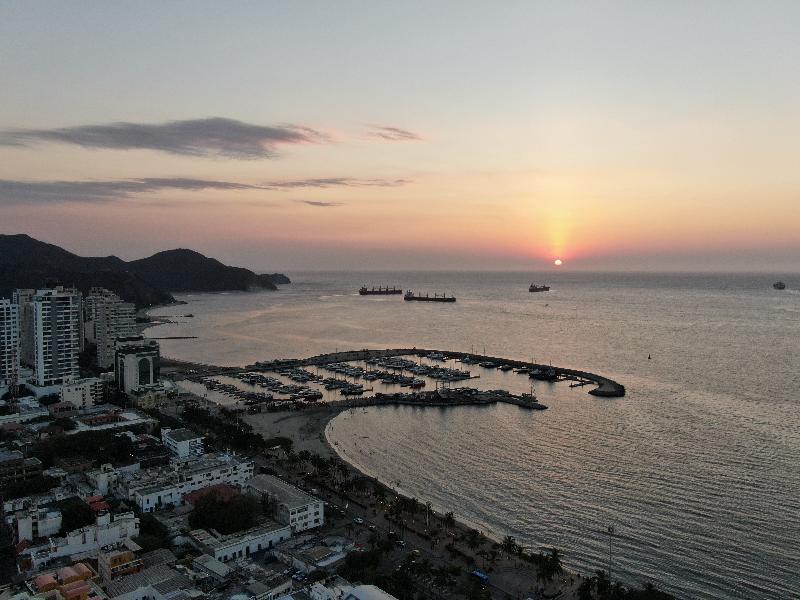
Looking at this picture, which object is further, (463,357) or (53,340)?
(463,357)

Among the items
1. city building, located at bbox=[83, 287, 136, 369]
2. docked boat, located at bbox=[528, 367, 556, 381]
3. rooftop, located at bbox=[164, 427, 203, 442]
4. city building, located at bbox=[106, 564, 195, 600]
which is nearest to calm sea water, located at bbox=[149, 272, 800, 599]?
docked boat, located at bbox=[528, 367, 556, 381]

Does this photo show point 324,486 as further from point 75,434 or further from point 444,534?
point 75,434

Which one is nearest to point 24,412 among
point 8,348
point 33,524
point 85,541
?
point 8,348

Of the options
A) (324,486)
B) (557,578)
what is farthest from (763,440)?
(324,486)

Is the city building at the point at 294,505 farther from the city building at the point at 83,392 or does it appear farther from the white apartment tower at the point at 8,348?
the white apartment tower at the point at 8,348

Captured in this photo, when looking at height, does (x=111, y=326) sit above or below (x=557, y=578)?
above

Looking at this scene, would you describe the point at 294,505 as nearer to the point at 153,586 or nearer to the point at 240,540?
the point at 240,540
